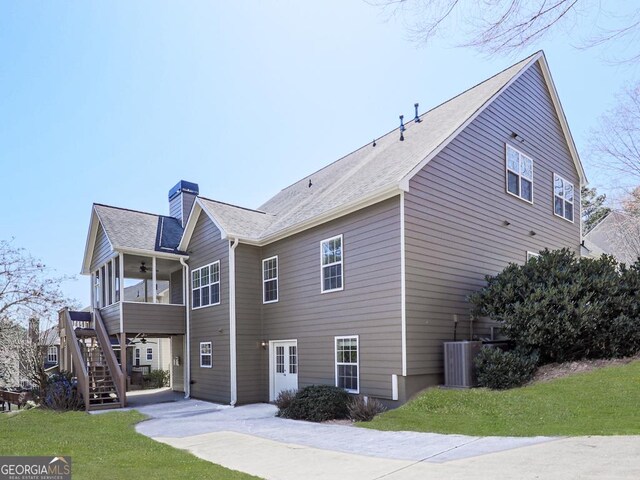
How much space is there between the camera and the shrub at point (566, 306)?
1065 centimetres

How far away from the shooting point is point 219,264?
15820 mm

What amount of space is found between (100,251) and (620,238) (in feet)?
82.5

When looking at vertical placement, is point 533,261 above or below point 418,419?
above

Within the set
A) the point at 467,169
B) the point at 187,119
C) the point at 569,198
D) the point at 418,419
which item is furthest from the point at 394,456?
the point at 569,198

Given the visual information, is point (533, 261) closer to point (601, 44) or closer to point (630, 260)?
Answer: point (601, 44)

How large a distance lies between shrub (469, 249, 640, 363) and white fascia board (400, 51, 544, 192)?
3.19 m

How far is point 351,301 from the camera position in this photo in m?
12.1

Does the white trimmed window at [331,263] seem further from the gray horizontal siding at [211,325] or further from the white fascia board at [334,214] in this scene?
the gray horizontal siding at [211,325]

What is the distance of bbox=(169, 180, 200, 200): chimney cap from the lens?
799 inches

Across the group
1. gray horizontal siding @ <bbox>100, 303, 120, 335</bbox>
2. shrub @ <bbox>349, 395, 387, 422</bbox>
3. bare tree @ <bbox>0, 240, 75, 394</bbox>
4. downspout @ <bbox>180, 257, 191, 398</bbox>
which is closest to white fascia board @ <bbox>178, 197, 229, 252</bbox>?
downspout @ <bbox>180, 257, 191, 398</bbox>

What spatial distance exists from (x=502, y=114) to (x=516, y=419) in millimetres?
9149

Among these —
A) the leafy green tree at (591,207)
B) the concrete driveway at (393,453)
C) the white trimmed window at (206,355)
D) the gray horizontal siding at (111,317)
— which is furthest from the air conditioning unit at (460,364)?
the leafy green tree at (591,207)

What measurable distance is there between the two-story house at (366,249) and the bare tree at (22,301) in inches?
101

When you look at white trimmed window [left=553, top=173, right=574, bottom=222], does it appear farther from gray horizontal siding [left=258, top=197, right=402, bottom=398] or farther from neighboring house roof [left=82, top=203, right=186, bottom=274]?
neighboring house roof [left=82, top=203, right=186, bottom=274]
